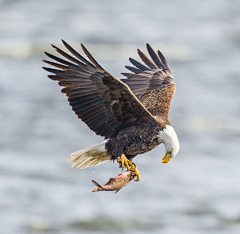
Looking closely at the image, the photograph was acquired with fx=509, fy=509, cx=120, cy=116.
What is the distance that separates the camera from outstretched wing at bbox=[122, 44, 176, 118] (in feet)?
23.4

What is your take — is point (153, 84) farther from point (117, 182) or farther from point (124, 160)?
point (117, 182)

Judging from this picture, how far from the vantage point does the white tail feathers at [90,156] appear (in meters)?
6.53

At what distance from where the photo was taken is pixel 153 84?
7613mm

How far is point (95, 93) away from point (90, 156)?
1044 mm

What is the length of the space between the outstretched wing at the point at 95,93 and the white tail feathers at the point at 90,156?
39cm

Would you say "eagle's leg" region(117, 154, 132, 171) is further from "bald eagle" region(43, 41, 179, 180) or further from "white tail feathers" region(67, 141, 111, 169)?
"white tail feathers" region(67, 141, 111, 169)

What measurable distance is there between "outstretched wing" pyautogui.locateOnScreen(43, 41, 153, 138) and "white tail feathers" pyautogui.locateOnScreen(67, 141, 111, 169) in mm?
393

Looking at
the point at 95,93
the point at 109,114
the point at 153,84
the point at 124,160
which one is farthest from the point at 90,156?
the point at 153,84

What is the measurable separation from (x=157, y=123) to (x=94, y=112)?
78 centimetres

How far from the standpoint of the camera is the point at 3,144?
1706 centimetres

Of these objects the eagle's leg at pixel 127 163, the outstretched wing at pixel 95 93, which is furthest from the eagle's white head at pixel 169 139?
the eagle's leg at pixel 127 163

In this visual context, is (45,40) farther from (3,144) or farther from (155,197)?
(155,197)

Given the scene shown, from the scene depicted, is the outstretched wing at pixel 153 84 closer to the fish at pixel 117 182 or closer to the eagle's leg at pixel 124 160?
the eagle's leg at pixel 124 160

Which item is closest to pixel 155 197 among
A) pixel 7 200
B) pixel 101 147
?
pixel 7 200
